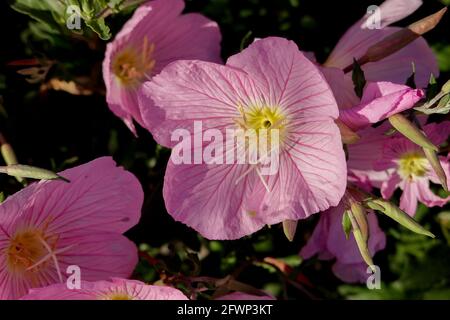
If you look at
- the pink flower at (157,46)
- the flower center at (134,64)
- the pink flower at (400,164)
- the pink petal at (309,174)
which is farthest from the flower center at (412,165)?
the flower center at (134,64)

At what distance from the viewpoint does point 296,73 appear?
1.29 metres

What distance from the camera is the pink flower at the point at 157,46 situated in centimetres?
157

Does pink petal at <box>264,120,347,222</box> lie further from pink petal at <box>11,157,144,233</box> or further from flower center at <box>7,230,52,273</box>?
flower center at <box>7,230,52,273</box>

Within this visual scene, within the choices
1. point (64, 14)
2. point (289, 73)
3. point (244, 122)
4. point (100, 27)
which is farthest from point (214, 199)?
point (64, 14)

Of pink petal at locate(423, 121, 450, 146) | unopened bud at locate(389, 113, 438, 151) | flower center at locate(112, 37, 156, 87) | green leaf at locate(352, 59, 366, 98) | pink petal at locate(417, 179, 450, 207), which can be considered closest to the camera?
unopened bud at locate(389, 113, 438, 151)

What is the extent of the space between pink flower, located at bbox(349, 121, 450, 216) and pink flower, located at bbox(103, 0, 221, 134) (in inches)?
16.3

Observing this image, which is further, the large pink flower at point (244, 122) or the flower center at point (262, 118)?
the flower center at point (262, 118)

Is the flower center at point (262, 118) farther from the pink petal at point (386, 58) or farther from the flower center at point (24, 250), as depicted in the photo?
the flower center at point (24, 250)

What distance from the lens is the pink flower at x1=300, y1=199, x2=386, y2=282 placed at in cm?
154

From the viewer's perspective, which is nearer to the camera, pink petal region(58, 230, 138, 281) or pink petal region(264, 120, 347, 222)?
pink petal region(264, 120, 347, 222)

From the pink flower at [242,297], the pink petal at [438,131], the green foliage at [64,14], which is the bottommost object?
the pink flower at [242,297]

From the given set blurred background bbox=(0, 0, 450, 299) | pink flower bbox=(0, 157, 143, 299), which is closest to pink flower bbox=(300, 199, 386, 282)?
blurred background bbox=(0, 0, 450, 299)

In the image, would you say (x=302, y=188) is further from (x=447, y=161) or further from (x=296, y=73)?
(x=447, y=161)

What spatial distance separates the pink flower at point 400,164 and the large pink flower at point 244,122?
154 millimetres
